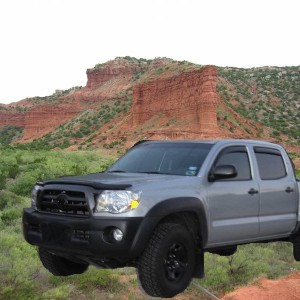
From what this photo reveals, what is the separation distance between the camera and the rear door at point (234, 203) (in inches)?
247

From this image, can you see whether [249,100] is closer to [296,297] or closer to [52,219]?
[296,297]

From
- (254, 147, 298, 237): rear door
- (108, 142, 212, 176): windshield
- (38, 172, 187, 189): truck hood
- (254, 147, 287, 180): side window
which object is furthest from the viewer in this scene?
(254, 147, 287, 180): side window

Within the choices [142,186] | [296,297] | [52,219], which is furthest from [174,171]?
[296,297]

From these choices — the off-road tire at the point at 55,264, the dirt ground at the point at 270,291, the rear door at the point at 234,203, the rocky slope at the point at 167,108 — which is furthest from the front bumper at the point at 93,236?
the rocky slope at the point at 167,108

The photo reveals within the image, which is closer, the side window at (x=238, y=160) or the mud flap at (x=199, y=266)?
the mud flap at (x=199, y=266)

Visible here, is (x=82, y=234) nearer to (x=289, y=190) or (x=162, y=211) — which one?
(x=162, y=211)

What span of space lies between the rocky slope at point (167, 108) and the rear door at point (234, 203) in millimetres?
47054

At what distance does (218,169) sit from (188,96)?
52977 mm

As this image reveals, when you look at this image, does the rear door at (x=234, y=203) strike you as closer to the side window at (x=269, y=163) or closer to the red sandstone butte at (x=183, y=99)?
the side window at (x=269, y=163)

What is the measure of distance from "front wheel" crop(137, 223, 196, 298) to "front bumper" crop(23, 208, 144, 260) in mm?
197

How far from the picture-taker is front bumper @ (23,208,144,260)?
5.31 meters

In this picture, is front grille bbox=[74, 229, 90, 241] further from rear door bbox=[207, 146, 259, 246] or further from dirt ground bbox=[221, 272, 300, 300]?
dirt ground bbox=[221, 272, 300, 300]

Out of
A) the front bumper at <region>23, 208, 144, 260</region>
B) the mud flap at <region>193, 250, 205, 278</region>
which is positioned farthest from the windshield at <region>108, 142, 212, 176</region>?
the front bumper at <region>23, 208, 144, 260</region>

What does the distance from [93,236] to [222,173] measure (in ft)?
5.96
